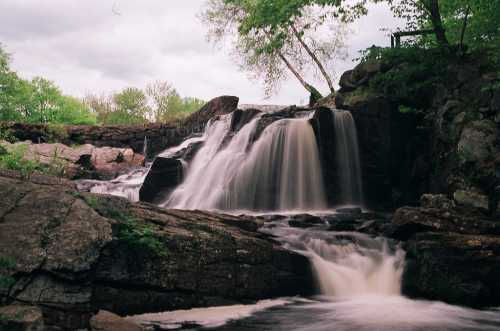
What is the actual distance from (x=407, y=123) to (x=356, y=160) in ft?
8.34

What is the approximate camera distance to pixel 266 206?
1667 cm

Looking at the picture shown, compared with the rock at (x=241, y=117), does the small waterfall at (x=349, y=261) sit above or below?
below

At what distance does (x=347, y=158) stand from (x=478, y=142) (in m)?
5.12

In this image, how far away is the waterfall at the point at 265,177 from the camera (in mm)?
16891

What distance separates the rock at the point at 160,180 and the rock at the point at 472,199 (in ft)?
35.5

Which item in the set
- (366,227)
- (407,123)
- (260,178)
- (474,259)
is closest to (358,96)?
(407,123)

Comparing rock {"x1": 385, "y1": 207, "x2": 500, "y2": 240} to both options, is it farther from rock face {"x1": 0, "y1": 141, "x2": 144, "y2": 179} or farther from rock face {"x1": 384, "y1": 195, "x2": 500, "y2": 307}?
rock face {"x1": 0, "y1": 141, "x2": 144, "y2": 179}

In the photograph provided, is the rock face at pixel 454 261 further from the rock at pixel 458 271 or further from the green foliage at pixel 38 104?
the green foliage at pixel 38 104

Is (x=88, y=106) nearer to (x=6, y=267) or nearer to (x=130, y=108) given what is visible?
(x=130, y=108)

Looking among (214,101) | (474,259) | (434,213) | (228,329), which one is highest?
(214,101)

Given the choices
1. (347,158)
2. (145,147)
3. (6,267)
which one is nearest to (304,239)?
(6,267)

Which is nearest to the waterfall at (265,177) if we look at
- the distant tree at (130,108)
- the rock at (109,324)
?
the rock at (109,324)

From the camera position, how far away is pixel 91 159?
1123 inches

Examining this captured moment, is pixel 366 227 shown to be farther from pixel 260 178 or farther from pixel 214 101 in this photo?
pixel 214 101
